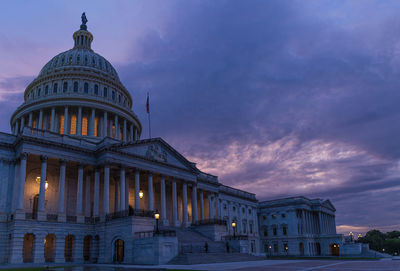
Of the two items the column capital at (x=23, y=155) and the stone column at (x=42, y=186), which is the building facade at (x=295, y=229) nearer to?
the stone column at (x=42, y=186)

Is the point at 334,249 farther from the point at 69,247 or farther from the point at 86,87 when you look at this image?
the point at 86,87

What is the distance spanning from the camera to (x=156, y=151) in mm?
54406

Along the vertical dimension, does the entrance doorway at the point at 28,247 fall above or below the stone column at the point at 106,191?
below

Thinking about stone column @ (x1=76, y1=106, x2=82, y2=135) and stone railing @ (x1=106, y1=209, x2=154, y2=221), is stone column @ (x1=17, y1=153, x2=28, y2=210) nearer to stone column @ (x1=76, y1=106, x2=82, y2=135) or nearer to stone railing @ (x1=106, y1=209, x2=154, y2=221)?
stone railing @ (x1=106, y1=209, x2=154, y2=221)

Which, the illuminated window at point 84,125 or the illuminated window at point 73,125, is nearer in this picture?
the illuminated window at point 73,125

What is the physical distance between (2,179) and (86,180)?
10.8 m

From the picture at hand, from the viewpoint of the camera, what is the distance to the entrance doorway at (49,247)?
41812mm

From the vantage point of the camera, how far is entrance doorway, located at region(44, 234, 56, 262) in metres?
41.8

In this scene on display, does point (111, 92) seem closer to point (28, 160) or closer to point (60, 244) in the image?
point (28, 160)

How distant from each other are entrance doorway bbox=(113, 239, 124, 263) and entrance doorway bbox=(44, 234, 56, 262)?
Answer: 7407 mm

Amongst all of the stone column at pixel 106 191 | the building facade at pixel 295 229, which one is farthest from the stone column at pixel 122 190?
the building facade at pixel 295 229

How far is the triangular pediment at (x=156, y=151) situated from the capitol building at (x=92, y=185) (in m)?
0.16

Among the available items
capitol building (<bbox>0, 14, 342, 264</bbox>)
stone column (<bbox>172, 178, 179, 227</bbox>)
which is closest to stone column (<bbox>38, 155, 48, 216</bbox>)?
capitol building (<bbox>0, 14, 342, 264</bbox>)

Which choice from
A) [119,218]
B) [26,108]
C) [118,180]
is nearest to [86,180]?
[118,180]
